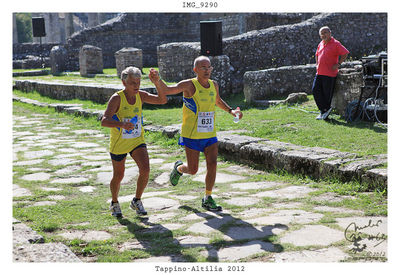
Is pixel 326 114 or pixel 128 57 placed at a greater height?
pixel 128 57

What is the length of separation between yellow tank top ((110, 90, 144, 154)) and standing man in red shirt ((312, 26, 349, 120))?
482 cm

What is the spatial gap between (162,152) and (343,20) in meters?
9.87

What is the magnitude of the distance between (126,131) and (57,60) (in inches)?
799

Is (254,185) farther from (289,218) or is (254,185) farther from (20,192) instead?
(20,192)

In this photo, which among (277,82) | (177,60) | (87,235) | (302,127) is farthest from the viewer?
(177,60)

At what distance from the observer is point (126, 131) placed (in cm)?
489

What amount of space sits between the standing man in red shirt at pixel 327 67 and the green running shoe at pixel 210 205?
4.43 metres

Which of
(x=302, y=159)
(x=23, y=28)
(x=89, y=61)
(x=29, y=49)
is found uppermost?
(x=23, y=28)

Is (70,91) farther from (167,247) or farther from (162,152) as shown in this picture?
(167,247)

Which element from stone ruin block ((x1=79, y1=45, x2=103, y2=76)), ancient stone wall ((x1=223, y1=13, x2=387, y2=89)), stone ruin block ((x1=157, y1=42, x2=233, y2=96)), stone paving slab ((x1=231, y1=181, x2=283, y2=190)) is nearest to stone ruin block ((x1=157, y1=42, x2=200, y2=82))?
stone ruin block ((x1=157, y1=42, x2=233, y2=96))

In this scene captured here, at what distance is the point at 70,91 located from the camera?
51.4ft

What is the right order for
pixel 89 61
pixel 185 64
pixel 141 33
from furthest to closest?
pixel 141 33 < pixel 89 61 < pixel 185 64

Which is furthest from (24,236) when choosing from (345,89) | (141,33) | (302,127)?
(141,33)

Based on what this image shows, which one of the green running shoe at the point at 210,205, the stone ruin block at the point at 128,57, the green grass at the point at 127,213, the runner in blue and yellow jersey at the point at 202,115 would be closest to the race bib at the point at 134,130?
the runner in blue and yellow jersey at the point at 202,115
